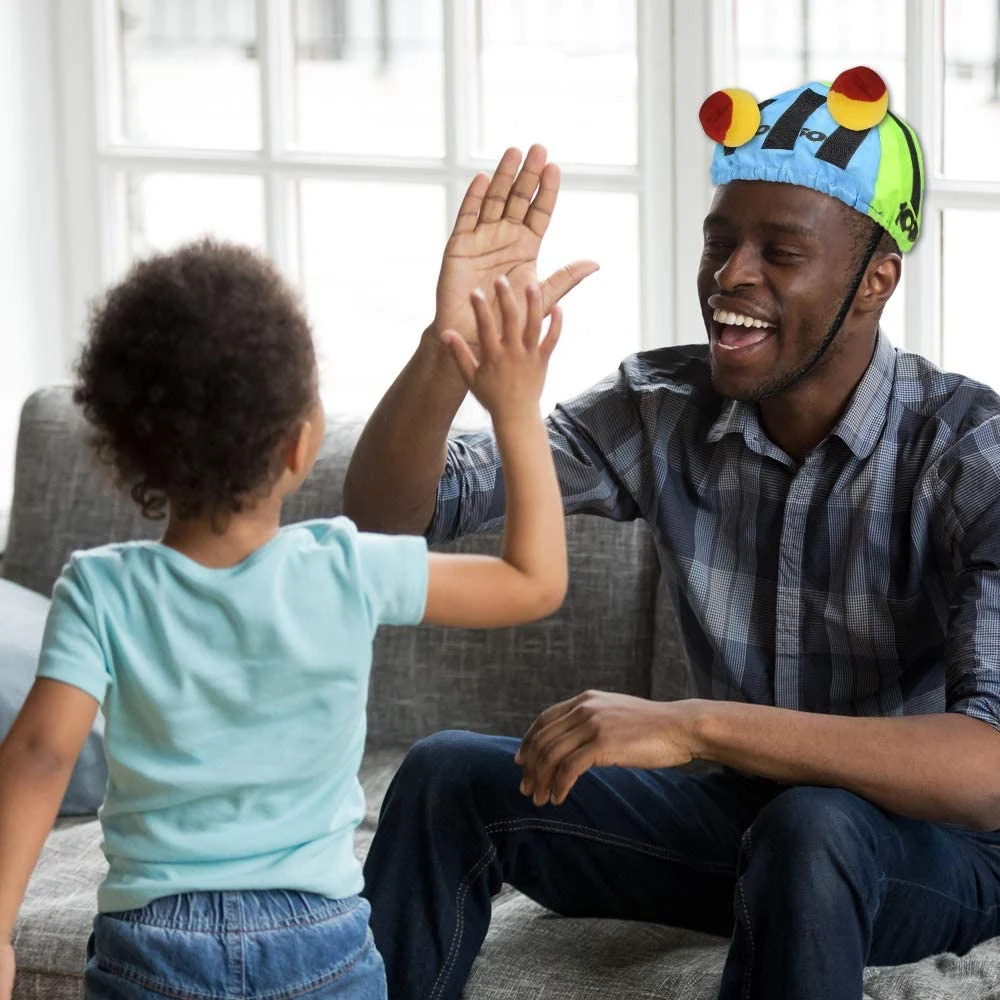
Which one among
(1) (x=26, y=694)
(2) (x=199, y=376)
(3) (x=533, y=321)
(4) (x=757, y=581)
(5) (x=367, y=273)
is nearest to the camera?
(2) (x=199, y=376)

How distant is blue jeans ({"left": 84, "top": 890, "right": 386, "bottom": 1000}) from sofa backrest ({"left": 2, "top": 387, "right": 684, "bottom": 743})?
1022 millimetres

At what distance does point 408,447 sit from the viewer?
175cm

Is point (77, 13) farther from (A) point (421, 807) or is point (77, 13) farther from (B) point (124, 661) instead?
(B) point (124, 661)

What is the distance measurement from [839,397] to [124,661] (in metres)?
0.92

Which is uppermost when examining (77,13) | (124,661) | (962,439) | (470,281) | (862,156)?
(77,13)

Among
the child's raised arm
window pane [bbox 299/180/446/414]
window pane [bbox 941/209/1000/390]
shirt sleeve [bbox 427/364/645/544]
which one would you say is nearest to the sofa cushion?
shirt sleeve [bbox 427/364/645/544]

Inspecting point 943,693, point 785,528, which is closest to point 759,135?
point 785,528

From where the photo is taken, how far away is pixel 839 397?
5.96 feet

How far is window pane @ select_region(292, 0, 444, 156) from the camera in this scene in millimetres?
2900

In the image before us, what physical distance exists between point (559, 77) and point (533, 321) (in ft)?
5.39

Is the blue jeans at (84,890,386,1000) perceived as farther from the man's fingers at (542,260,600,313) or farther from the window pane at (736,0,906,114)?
the window pane at (736,0,906,114)

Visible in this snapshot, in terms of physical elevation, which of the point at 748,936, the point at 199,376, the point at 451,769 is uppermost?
the point at 199,376

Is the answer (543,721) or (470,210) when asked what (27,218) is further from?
(543,721)

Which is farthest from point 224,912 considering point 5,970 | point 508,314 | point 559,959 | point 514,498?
point 559,959
